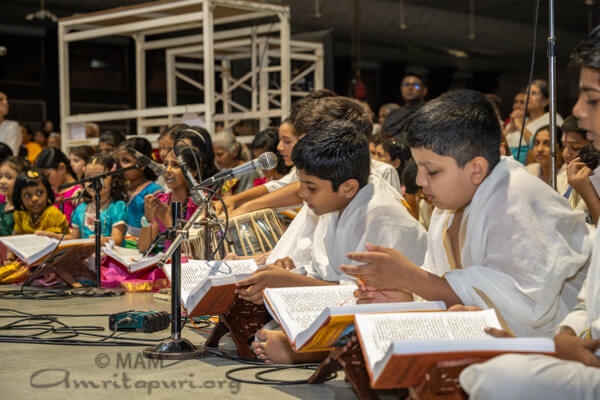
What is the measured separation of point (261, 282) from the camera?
7.68 feet

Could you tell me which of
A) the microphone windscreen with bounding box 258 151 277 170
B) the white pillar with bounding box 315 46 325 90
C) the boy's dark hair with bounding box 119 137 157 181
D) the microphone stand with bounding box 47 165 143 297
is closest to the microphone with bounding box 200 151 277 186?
the microphone windscreen with bounding box 258 151 277 170

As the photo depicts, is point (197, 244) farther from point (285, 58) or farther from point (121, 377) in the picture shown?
point (285, 58)

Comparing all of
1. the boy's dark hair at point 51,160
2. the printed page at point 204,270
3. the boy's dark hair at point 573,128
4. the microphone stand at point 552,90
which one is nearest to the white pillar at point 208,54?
the boy's dark hair at point 51,160

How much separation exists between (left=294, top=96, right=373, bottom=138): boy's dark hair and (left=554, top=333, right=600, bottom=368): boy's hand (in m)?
1.58

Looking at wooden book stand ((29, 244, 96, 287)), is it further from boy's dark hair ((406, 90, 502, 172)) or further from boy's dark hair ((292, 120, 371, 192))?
boy's dark hair ((406, 90, 502, 172))

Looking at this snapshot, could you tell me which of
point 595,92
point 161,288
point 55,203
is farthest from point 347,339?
point 55,203

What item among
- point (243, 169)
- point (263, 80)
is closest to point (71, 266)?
point (243, 169)

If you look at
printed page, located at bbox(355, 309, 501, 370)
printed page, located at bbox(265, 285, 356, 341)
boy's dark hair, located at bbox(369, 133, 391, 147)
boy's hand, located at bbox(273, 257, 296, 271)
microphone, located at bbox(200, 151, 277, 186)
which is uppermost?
microphone, located at bbox(200, 151, 277, 186)

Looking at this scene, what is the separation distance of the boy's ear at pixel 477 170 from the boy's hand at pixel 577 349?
0.56 m

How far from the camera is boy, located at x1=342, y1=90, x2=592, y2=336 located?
6.14 ft

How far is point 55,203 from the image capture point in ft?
17.3

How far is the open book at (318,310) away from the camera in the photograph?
1.80 m

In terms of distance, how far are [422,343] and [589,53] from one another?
0.85 m

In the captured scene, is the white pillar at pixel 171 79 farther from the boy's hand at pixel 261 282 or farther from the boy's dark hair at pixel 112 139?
the boy's hand at pixel 261 282
